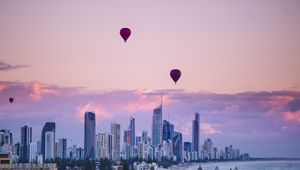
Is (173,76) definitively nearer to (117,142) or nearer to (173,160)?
(117,142)

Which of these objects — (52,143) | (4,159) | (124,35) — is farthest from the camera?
(52,143)

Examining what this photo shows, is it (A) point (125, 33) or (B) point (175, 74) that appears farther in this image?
(B) point (175, 74)

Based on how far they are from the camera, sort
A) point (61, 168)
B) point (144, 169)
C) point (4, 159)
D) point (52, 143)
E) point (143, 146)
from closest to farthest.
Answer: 1. point (4, 159)
2. point (61, 168)
3. point (144, 169)
4. point (52, 143)
5. point (143, 146)

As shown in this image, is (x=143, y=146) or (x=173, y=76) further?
(x=143, y=146)

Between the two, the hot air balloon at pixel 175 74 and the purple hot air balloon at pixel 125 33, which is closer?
the purple hot air balloon at pixel 125 33

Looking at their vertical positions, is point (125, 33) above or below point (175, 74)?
above

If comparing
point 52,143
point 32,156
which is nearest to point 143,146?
point 52,143

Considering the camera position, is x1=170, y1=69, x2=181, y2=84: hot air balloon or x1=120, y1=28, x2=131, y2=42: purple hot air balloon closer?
x1=120, y1=28, x2=131, y2=42: purple hot air balloon

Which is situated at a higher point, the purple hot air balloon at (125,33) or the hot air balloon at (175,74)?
the purple hot air balloon at (125,33)

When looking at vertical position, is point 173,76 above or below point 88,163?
above

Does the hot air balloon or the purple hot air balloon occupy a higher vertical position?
the purple hot air balloon
